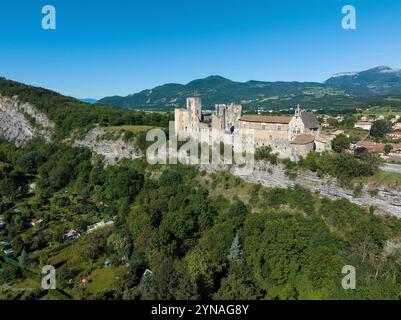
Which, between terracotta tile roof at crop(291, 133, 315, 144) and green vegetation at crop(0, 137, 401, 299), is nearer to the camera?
green vegetation at crop(0, 137, 401, 299)

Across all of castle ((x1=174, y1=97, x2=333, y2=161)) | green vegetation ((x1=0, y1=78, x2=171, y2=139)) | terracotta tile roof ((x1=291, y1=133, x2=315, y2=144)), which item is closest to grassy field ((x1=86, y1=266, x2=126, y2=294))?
castle ((x1=174, y1=97, x2=333, y2=161))

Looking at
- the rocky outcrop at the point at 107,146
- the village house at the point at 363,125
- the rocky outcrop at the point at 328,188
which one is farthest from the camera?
the village house at the point at 363,125

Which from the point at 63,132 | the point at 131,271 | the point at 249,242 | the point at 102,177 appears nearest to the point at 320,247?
the point at 249,242

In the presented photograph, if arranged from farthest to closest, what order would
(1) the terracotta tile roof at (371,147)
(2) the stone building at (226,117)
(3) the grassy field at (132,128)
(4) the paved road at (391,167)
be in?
(3) the grassy field at (132,128) → (2) the stone building at (226,117) → (1) the terracotta tile roof at (371,147) → (4) the paved road at (391,167)

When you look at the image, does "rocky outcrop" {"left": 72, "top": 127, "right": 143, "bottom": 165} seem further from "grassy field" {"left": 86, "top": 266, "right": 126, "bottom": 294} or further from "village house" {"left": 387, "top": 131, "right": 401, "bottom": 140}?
"village house" {"left": 387, "top": 131, "right": 401, "bottom": 140}

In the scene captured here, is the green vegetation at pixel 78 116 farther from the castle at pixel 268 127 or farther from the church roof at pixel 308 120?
the church roof at pixel 308 120

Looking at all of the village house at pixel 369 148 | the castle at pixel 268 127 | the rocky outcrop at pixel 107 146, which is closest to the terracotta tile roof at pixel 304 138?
the castle at pixel 268 127
